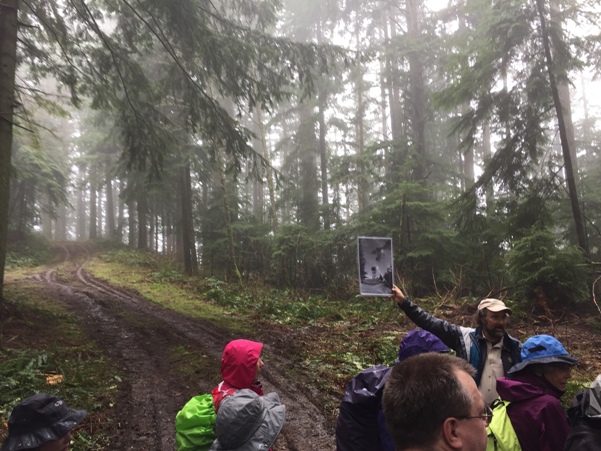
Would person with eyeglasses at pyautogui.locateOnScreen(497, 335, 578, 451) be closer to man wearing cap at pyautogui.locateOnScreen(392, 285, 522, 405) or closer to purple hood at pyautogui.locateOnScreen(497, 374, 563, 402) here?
purple hood at pyautogui.locateOnScreen(497, 374, 563, 402)

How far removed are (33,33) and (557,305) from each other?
1495 centimetres

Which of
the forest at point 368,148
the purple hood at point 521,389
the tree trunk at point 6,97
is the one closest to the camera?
the purple hood at point 521,389

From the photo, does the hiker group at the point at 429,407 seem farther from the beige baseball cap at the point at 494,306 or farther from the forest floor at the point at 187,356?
the forest floor at the point at 187,356

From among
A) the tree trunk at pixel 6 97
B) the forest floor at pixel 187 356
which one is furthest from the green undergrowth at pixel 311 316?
the tree trunk at pixel 6 97

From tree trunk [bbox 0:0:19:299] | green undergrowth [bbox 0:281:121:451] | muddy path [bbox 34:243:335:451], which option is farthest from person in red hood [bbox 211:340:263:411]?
tree trunk [bbox 0:0:19:299]

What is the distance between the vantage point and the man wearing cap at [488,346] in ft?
10.9

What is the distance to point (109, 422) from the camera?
5020 millimetres

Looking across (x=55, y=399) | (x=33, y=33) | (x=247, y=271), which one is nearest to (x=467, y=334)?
(x=55, y=399)

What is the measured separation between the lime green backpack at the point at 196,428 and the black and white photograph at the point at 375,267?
1.77m

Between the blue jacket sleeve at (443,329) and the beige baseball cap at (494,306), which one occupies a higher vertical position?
Result: the beige baseball cap at (494,306)

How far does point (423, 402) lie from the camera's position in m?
1.45

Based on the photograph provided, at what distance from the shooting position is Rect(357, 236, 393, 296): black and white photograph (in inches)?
155

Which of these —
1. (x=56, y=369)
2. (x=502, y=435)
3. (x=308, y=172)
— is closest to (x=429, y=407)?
(x=502, y=435)

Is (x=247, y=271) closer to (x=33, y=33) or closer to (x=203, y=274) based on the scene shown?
(x=203, y=274)
